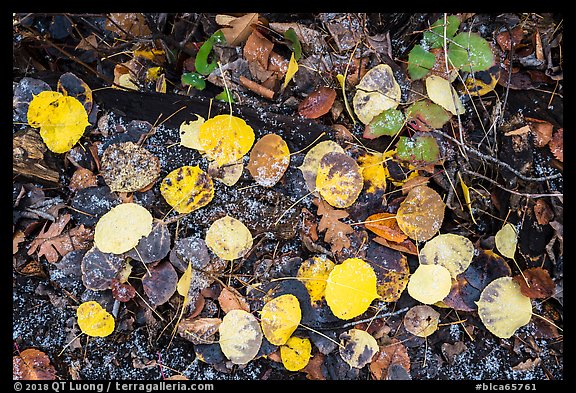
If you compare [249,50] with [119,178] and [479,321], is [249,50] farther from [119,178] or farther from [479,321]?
[479,321]

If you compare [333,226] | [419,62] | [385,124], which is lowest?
[333,226]

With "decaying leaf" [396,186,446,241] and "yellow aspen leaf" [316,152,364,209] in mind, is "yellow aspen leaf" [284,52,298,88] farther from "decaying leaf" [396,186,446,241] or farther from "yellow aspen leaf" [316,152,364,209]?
"decaying leaf" [396,186,446,241]

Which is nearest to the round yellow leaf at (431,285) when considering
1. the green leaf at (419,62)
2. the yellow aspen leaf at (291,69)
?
the green leaf at (419,62)

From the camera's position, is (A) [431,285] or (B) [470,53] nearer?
(A) [431,285]

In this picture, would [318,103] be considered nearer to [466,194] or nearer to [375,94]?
[375,94]

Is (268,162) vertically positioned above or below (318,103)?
below

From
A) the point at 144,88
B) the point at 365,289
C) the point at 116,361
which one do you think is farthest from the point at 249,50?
the point at 116,361

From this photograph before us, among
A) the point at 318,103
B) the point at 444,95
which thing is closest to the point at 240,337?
the point at 318,103
